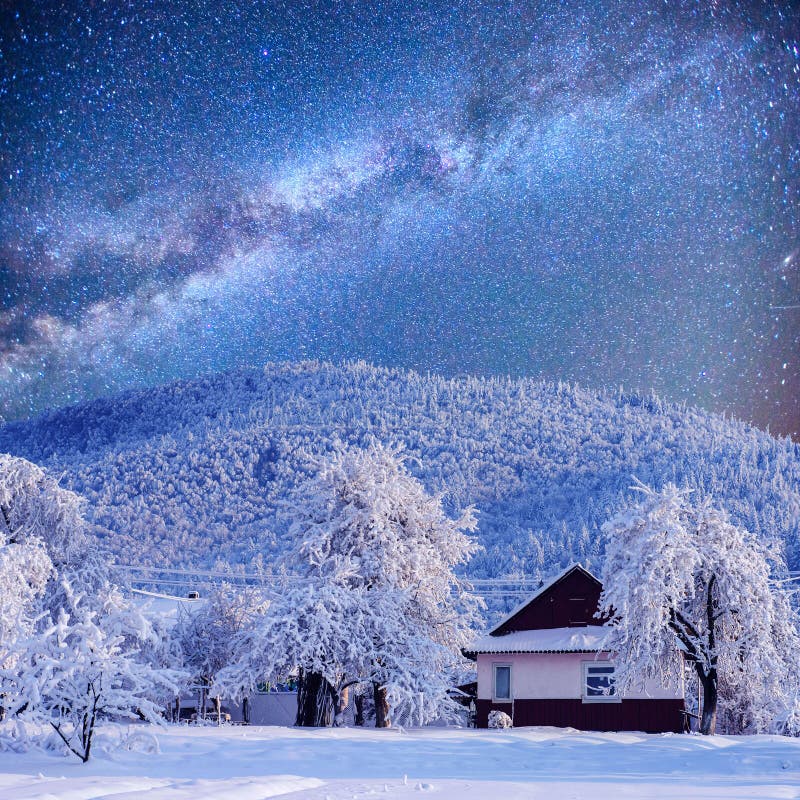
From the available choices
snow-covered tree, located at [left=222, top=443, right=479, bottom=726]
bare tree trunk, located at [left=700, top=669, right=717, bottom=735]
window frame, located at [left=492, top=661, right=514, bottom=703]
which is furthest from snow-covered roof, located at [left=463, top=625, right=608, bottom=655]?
bare tree trunk, located at [left=700, top=669, right=717, bottom=735]

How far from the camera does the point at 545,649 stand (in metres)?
37.3

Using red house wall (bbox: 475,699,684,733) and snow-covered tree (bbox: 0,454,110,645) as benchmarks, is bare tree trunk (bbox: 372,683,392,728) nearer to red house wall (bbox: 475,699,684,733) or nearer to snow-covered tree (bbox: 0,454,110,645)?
red house wall (bbox: 475,699,684,733)

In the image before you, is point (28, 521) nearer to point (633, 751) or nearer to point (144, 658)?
point (144, 658)

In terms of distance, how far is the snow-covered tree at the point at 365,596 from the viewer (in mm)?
29359

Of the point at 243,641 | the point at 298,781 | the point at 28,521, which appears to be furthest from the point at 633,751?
the point at 28,521

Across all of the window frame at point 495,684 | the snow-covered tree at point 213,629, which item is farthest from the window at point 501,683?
the snow-covered tree at point 213,629

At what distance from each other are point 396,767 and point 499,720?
20831 millimetres

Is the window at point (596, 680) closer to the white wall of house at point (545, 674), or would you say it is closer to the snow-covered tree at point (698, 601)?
the white wall of house at point (545, 674)

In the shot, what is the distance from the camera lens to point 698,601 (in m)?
32.2

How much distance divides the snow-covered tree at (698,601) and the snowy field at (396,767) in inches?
252

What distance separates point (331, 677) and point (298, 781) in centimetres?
1559

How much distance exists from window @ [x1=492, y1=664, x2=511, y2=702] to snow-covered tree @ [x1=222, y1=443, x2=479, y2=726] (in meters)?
4.53

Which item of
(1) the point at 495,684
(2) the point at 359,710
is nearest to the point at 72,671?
(1) the point at 495,684

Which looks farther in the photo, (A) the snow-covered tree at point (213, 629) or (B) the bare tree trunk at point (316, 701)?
(A) the snow-covered tree at point (213, 629)
